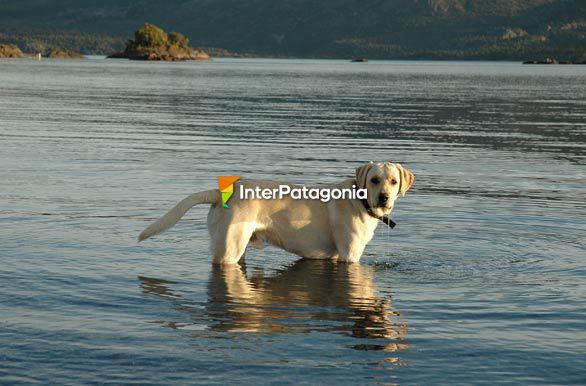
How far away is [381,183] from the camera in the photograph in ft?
39.9

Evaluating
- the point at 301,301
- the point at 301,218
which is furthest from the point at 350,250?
the point at 301,301

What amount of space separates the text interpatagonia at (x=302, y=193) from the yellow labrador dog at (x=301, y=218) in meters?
0.04

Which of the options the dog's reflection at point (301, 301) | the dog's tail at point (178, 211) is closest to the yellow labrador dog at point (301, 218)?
the dog's tail at point (178, 211)

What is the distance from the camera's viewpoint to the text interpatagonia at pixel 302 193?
40.2ft

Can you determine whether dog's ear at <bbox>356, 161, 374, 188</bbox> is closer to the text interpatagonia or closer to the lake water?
the text interpatagonia

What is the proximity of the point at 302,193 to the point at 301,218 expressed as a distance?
326 mm

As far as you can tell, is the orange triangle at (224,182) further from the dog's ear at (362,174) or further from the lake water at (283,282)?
the dog's ear at (362,174)

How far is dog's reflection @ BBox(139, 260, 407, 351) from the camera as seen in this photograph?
10016mm

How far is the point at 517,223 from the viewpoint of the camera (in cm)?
1625

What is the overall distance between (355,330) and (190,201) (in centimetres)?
322

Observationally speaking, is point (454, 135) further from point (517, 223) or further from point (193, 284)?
point (193, 284)

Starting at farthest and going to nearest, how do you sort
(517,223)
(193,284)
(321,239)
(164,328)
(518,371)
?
(517,223) < (321,239) < (193,284) < (164,328) < (518,371)

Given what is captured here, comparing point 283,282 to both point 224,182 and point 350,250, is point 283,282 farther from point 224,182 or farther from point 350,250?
point 224,182

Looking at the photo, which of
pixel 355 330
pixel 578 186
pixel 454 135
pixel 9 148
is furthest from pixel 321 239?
pixel 454 135
